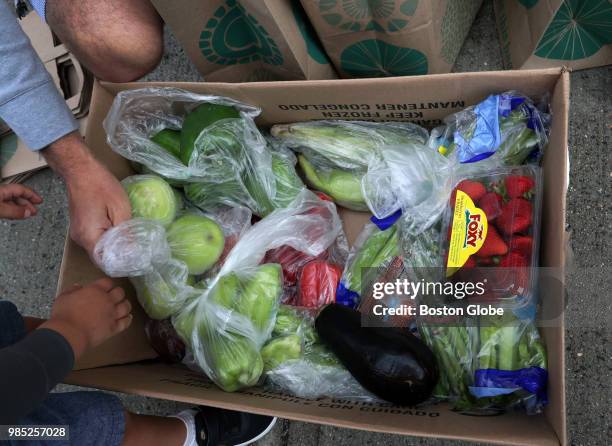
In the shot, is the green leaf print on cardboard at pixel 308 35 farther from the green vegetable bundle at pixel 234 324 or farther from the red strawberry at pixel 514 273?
the red strawberry at pixel 514 273

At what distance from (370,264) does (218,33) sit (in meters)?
0.68

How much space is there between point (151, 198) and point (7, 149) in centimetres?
94

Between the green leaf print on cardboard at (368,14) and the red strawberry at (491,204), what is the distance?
0.44 m

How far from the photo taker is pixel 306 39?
4.41ft

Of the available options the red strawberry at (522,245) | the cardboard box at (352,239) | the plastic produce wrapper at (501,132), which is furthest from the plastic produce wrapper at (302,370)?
the plastic produce wrapper at (501,132)

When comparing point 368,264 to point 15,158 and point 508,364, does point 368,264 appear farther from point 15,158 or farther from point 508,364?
point 15,158

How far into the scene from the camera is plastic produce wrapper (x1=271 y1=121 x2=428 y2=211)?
54.2 inches

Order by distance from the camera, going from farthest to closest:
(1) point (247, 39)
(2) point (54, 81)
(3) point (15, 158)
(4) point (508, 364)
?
1. (3) point (15, 158)
2. (2) point (54, 81)
3. (1) point (247, 39)
4. (4) point (508, 364)

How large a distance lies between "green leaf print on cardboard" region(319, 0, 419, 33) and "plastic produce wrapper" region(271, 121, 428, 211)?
252 millimetres

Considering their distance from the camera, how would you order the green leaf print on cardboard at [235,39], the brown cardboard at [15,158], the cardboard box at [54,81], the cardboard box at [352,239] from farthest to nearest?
the brown cardboard at [15,158]
the cardboard box at [54,81]
the green leaf print on cardboard at [235,39]
the cardboard box at [352,239]

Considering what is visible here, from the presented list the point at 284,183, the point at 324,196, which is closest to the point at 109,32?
the point at 284,183

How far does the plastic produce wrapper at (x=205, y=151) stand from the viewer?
1.33 m

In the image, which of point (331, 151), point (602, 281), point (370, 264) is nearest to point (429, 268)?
point (370, 264)

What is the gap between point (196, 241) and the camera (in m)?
1.30
